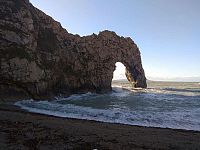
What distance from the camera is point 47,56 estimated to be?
39.2m

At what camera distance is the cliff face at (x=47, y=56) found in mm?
32188

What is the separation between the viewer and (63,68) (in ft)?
145

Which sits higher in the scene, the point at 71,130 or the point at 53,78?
the point at 53,78

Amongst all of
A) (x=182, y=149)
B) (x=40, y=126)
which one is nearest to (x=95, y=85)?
(x=40, y=126)

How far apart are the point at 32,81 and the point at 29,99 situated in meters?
2.67

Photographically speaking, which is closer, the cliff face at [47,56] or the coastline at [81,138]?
the coastline at [81,138]

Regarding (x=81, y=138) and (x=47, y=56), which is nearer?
(x=81, y=138)

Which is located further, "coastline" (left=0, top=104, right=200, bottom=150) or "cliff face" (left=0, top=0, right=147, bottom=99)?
"cliff face" (left=0, top=0, right=147, bottom=99)

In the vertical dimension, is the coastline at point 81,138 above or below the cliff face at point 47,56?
below

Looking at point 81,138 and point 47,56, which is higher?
point 47,56

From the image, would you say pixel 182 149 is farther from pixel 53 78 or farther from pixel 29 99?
pixel 53 78

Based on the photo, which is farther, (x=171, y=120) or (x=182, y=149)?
(x=171, y=120)

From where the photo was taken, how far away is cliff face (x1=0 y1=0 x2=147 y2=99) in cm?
3219

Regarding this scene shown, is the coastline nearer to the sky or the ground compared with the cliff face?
nearer to the ground
